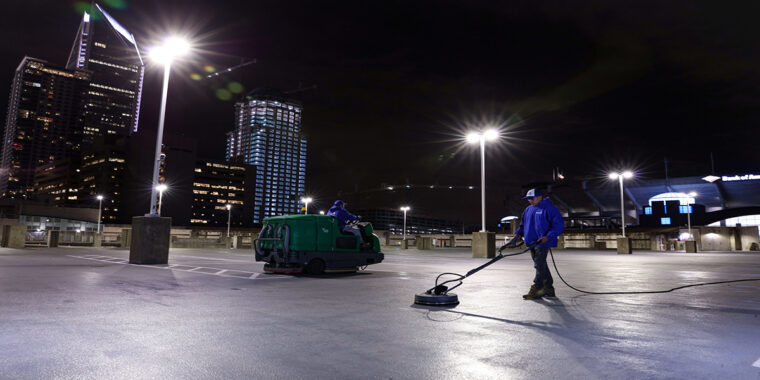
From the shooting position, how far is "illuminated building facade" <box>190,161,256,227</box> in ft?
624

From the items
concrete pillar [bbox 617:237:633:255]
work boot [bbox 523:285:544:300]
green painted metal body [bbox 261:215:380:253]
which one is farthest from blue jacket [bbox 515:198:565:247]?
concrete pillar [bbox 617:237:633:255]

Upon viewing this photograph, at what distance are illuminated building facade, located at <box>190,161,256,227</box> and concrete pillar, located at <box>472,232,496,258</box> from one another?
586ft

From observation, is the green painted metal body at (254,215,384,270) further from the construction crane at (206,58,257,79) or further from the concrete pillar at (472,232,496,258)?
the construction crane at (206,58,257,79)

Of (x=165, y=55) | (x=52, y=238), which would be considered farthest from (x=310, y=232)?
(x=52, y=238)

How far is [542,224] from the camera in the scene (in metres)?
7.29

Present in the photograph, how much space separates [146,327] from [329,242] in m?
7.48

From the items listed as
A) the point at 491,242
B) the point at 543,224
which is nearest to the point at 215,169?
the point at 491,242

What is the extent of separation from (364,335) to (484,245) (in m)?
19.9

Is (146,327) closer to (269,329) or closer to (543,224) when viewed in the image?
(269,329)

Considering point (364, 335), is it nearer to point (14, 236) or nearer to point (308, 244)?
point (308, 244)

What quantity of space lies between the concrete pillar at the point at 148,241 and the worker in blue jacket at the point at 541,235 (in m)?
11.8

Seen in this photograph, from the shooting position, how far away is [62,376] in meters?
2.93

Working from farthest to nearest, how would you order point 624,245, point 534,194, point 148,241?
point 624,245 < point 148,241 < point 534,194

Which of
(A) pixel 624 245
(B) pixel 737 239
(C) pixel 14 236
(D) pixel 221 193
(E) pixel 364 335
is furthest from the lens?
(D) pixel 221 193
